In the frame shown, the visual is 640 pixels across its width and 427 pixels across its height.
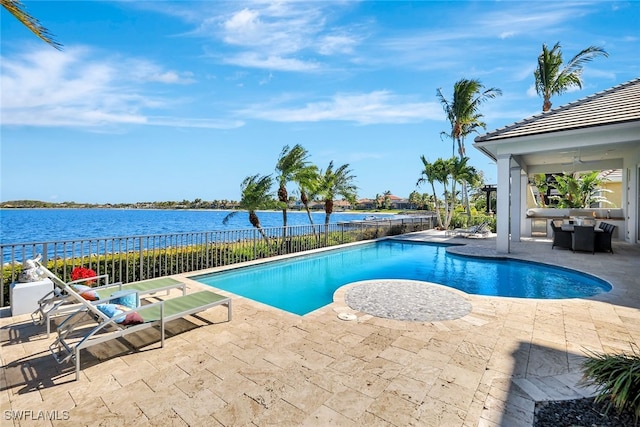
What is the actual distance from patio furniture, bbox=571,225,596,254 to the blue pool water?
284 centimetres

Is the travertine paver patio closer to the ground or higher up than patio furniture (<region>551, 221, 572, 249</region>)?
closer to the ground

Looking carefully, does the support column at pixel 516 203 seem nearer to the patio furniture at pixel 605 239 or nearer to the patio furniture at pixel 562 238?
the patio furniture at pixel 562 238

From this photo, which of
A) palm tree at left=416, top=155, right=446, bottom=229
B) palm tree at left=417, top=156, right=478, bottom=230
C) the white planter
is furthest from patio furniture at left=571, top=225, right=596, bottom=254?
the white planter

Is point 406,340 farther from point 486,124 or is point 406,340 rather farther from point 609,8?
point 486,124

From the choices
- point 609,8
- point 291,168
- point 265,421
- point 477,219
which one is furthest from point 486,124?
point 265,421

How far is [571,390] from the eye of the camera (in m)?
2.78

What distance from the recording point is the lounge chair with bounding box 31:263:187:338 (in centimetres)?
387

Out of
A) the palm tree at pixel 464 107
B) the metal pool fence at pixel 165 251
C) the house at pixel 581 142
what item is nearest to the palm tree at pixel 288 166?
the metal pool fence at pixel 165 251

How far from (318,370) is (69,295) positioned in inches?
129

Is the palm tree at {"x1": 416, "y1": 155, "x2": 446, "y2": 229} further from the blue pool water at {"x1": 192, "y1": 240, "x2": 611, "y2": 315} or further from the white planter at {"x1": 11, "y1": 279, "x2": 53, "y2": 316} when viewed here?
the white planter at {"x1": 11, "y1": 279, "x2": 53, "y2": 316}

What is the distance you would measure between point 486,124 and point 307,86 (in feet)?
48.0

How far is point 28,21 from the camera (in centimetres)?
313

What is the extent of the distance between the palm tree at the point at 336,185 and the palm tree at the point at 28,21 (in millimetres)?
12627

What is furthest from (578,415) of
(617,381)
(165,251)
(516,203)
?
(516,203)
